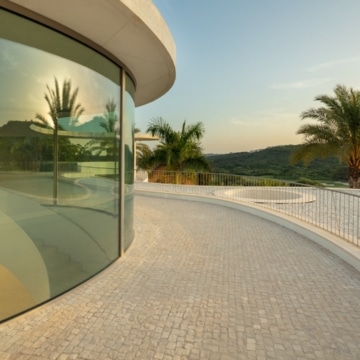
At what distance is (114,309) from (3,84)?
2.81 m

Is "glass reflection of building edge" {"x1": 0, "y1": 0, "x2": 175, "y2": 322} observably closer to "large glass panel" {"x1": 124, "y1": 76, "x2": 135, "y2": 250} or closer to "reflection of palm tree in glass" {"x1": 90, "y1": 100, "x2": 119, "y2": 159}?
"reflection of palm tree in glass" {"x1": 90, "y1": 100, "x2": 119, "y2": 159}

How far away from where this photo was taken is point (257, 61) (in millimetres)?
12664

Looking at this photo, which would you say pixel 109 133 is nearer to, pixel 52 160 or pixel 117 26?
pixel 52 160

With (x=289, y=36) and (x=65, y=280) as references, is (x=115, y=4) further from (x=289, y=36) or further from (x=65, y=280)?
(x=289, y=36)

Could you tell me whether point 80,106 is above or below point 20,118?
above

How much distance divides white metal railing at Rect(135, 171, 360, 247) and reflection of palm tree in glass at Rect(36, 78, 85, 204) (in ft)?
15.8

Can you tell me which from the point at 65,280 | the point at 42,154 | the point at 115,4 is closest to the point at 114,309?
the point at 65,280

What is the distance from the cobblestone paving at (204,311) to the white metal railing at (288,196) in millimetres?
1926

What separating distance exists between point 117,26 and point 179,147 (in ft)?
47.4

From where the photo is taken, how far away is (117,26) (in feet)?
10.4

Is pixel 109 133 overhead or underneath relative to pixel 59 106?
underneath

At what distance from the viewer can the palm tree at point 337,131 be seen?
49.5 feet

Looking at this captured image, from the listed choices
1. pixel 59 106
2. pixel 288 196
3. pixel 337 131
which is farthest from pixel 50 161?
pixel 337 131

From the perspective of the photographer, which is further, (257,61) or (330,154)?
(330,154)
